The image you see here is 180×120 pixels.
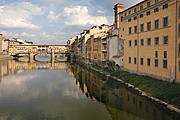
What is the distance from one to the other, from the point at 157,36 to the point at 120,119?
1262cm

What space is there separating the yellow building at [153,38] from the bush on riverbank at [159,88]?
1.19 metres

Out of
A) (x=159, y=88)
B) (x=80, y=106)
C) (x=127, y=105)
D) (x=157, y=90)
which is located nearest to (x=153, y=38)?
(x=159, y=88)

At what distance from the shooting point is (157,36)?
25.1 metres

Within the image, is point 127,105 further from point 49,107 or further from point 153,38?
point 153,38

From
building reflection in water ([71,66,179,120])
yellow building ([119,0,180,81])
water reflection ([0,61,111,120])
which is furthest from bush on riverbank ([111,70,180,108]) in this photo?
water reflection ([0,61,111,120])

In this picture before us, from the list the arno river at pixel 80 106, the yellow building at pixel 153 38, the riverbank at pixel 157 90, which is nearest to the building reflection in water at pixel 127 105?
the arno river at pixel 80 106

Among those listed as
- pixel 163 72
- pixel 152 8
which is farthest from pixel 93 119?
pixel 152 8

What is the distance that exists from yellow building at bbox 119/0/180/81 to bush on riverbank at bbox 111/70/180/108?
119 cm

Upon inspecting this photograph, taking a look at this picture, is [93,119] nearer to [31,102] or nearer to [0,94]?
[31,102]

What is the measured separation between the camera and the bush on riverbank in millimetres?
17547

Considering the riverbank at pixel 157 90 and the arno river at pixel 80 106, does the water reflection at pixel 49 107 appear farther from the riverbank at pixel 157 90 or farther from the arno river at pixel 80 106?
the riverbank at pixel 157 90

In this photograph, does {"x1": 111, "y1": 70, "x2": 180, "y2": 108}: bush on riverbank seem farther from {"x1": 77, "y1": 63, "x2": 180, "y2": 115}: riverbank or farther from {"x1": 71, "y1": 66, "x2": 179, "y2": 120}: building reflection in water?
{"x1": 71, "y1": 66, "x2": 179, "y2": 120}: building reflection in water

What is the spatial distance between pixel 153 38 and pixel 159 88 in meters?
7.32

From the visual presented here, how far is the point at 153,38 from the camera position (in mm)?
25938
